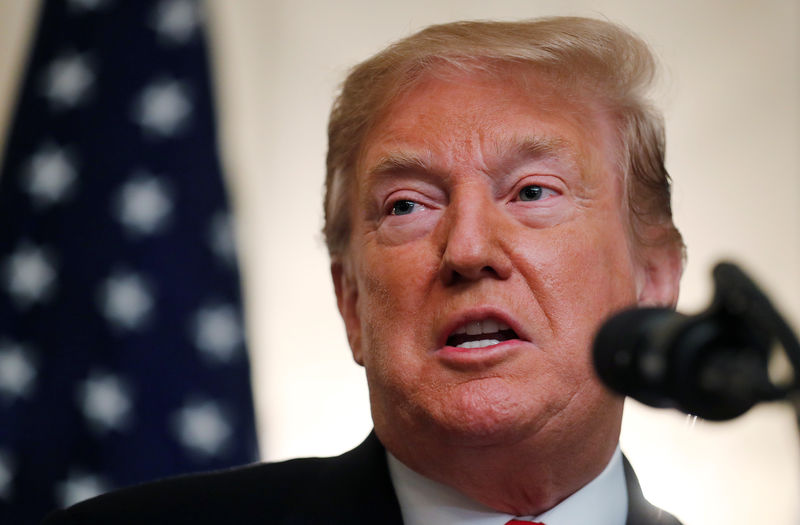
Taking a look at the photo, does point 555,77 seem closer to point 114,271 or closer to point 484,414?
point 484,414

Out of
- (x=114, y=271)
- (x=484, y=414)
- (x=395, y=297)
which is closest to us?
(x=484, y=414)

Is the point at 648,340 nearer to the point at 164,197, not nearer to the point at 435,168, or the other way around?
the point at 435,168

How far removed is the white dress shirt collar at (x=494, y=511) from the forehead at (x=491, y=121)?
0.59 metres

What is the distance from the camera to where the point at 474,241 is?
171 centimetres

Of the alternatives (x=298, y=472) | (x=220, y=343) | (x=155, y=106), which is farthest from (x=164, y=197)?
(x=298, y=472)

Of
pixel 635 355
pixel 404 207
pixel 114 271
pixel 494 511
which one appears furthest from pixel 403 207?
pixel 114 271

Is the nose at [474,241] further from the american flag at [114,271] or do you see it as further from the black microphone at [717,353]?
the american flag at [114,271]

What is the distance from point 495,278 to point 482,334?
0.33 feet

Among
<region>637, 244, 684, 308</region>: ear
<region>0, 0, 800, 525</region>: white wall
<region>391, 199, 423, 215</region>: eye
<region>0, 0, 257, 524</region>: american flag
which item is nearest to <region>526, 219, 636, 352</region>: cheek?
<region>637, 244, 684, 308</region>: ear

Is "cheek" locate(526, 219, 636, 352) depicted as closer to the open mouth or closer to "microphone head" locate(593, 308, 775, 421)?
the open mouth

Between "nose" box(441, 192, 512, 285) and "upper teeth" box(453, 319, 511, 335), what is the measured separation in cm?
8

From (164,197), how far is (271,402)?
0.71 meters

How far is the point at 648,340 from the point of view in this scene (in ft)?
2.81

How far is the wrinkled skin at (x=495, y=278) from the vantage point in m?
→ 1.70
